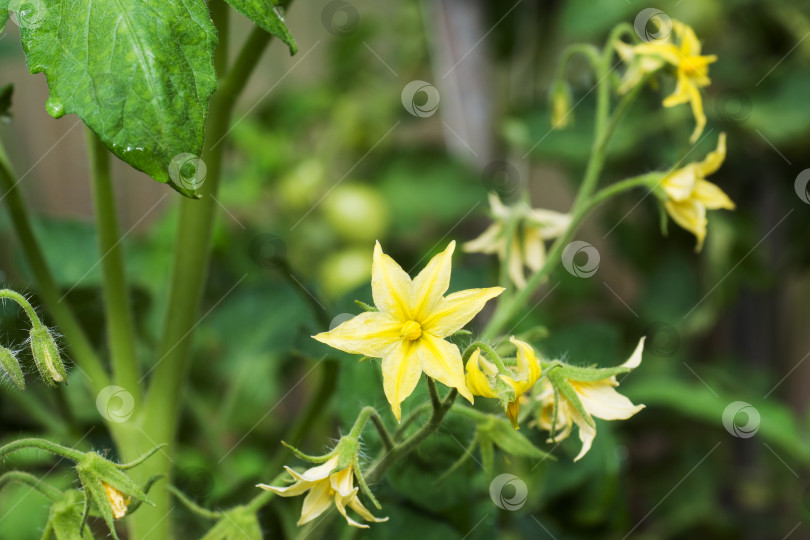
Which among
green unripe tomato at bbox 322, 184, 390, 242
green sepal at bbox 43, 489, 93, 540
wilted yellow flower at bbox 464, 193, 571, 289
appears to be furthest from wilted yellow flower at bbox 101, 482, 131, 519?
green unripe tomato at bbox 322, 184, 390, 242

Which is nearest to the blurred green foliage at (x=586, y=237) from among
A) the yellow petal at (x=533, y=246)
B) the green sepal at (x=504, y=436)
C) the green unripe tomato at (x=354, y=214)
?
the green unripe tomato at (x=354, y=214)

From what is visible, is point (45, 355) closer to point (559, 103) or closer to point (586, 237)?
point (559, 103)

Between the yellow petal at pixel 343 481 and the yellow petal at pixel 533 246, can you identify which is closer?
the yellow petal at pixel 343 481

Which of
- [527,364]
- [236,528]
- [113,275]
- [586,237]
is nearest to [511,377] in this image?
[527,364]

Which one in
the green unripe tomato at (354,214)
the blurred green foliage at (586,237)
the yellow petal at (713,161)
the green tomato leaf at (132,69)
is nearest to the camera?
the green tomato leaf at (132,69)

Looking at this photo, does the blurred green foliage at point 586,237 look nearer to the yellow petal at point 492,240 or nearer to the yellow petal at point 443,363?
the yellow petal at point 492,240
